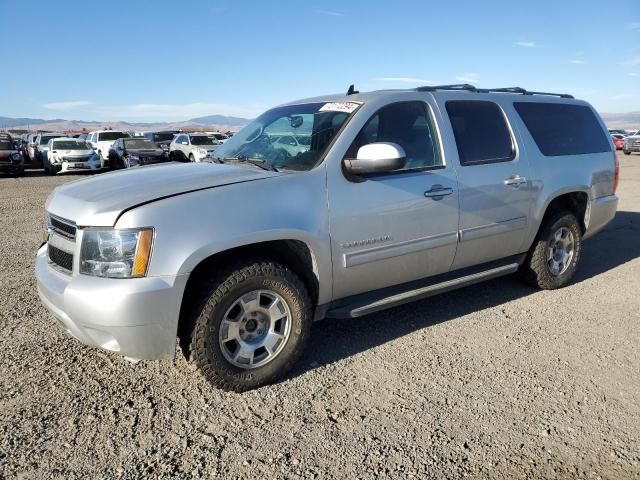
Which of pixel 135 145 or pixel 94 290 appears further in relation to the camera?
pixel 135 145

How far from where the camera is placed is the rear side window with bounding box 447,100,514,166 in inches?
164

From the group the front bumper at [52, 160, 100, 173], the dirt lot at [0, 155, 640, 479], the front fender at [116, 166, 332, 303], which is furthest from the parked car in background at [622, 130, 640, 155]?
the front fender at [116, 166, 332, 303]

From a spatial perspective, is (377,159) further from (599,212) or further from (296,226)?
(599,212)

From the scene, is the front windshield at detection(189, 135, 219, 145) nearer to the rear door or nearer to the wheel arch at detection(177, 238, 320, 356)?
the rear door

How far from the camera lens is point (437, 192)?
12.7 ft

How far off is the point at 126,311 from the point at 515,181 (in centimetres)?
332

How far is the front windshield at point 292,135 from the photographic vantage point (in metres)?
3.60

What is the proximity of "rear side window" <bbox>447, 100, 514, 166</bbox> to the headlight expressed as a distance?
2.52 metres

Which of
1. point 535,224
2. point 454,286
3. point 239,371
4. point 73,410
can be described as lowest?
point 73,410

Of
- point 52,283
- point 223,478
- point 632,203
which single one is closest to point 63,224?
point 52,283

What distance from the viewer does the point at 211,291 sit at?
301cm

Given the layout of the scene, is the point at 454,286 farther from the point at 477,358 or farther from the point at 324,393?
the point at 324,393

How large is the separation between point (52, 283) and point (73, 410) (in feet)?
2.49

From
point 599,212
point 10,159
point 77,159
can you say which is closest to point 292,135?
point 599,212
